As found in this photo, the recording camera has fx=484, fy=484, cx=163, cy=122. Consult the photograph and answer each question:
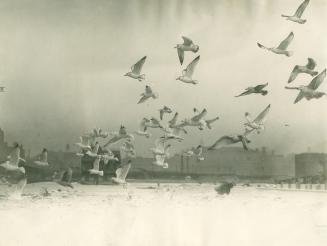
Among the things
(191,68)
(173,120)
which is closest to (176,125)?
(173,120)

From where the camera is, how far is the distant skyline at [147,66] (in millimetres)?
1893

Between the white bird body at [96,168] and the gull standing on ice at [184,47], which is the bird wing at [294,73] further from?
the white bird body at [96,168]

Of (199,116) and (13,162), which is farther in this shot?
(199,116)

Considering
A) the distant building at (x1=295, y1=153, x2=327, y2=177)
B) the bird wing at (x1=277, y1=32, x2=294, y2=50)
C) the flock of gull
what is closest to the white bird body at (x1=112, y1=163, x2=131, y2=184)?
the flock of gull

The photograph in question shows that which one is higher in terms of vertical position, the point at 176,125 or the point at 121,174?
the point at 176,125

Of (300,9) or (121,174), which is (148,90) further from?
(300,9)

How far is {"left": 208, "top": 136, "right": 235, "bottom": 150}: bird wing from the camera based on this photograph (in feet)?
6.36

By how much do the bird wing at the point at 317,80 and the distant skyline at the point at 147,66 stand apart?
2 centimetres

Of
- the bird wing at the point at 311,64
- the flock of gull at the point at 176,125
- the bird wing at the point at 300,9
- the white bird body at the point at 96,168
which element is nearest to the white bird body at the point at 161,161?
the flock of gull at the point at 176,125

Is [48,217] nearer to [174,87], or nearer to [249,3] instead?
[174,87]

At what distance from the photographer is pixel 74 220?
1821 mm

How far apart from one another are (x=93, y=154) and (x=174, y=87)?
1.37 ft

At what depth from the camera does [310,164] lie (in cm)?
196

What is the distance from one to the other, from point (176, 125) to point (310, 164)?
566 millimetres
